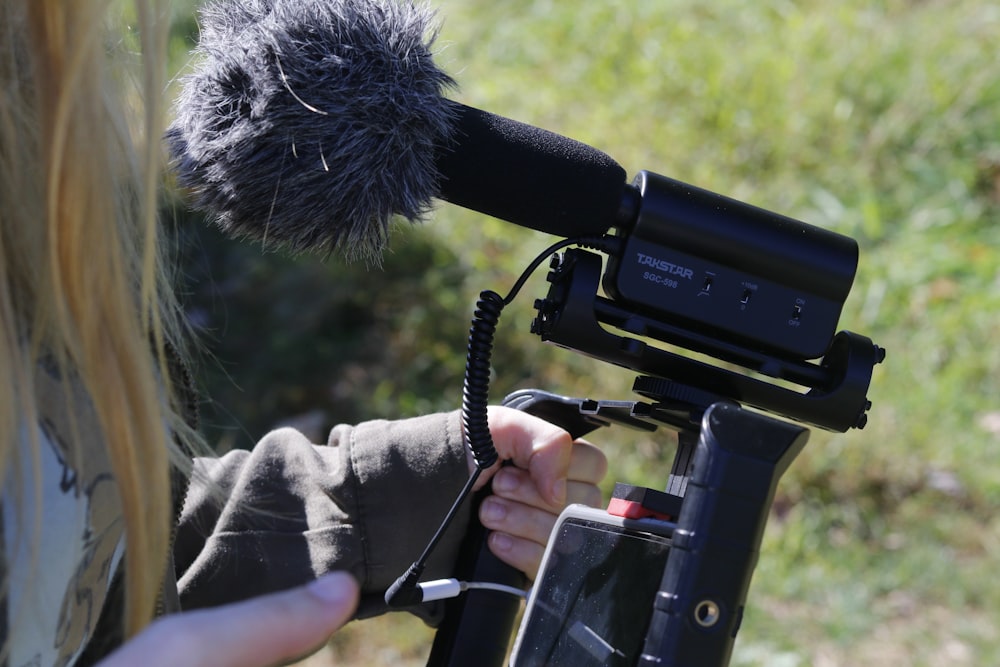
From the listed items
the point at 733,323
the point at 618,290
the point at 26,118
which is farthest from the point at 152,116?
the point at 733,323

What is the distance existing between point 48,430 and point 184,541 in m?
0.53

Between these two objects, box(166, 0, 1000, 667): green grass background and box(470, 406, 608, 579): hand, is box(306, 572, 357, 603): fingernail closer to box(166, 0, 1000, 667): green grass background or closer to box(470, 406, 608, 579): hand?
box(470, 406, 608, 579): hand

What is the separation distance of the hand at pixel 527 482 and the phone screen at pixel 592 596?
205mm

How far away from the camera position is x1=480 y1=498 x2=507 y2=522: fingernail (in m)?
1.18

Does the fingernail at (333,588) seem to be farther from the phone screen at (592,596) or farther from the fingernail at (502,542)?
the fingernail at (502,542)

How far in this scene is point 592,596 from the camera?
3.05ft

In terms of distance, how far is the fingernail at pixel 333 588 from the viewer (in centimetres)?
63

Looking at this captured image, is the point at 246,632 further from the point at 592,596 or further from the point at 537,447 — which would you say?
the point at 537,447

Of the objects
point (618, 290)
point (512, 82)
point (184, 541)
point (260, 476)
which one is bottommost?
point (184, 541)

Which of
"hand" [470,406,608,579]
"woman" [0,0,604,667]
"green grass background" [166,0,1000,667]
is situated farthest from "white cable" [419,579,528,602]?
"green grass background" [166,0,1000,667]

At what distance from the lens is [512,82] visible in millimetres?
4457

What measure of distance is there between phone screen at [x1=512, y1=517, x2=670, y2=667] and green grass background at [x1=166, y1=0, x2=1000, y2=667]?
140 cm

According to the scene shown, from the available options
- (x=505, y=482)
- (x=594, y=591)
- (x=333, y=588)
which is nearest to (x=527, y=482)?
(x=505, y=482)

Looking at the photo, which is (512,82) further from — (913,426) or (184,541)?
(184,541)
